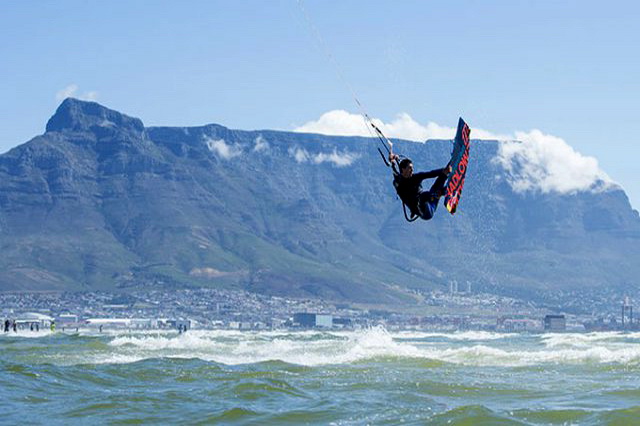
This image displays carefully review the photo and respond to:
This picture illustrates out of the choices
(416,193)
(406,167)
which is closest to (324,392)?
(416,193)

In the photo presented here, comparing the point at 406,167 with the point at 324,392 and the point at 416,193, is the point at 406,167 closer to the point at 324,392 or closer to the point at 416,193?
the point at 416,193

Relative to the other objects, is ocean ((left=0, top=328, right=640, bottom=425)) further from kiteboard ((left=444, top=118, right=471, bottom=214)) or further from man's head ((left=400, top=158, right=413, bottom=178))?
man's head ((left=400, top=158, right=413, bottom=178))

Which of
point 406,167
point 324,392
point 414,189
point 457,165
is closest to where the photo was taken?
point 406,167

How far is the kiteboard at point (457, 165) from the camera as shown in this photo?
66.9ft

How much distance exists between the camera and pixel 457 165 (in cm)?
2077

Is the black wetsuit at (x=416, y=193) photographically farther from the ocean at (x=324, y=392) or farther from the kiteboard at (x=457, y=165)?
the ocean at (x=324, y=392)

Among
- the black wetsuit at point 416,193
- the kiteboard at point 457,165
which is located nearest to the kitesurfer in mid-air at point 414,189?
the black wetsuit at point 416,193

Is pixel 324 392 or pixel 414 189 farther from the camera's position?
pixel 324 392

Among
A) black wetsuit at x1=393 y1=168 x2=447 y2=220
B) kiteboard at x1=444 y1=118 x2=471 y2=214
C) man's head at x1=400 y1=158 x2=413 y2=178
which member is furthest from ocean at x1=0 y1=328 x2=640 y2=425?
man's head at x1=400 y1=158 x2=413 y2=178

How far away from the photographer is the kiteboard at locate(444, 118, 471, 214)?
66.9 ft

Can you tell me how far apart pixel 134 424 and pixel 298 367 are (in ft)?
57.9

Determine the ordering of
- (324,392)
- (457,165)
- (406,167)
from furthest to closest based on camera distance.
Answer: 1. (324,392)
2. (457,165)
3. (406,167)

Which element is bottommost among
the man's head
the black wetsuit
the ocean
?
the ocean

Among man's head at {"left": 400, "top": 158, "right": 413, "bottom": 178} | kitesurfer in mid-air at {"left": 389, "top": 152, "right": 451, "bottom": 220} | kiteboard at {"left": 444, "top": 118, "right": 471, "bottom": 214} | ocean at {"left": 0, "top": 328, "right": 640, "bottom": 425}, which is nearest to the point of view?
man's head at {"left": 400, "top": 158, "right": 413, "bottom": 178}
